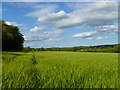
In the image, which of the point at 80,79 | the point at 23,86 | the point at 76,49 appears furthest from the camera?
the point at 76,49

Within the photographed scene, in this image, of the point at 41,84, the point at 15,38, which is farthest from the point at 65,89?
the point at 15,38

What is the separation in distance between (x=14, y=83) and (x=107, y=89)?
159cm

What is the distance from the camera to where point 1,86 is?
491cm

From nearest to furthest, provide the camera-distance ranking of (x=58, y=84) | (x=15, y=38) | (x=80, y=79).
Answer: (x=58, y=84) < (x=80, y=79) < (x=15, y=38)

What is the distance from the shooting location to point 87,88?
4.91 metres

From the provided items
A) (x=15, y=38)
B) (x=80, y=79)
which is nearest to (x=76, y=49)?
(x=15, y=38)

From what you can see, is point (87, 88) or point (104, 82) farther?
point (104, 82)

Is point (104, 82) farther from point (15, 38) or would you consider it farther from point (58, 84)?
point (15, 38)

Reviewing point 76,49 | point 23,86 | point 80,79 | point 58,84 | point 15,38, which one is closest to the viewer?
point 23,86

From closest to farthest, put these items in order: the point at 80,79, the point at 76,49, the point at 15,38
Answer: the point at 80,79 < the point at 15,38 < the point at 76,49

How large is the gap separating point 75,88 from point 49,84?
476mm

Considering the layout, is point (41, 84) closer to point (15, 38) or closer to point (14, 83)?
point (14, 83)

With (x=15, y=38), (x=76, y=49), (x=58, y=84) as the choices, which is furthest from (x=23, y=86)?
(x=76, y=49)

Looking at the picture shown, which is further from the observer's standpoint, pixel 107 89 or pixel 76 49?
pixel 76 49
